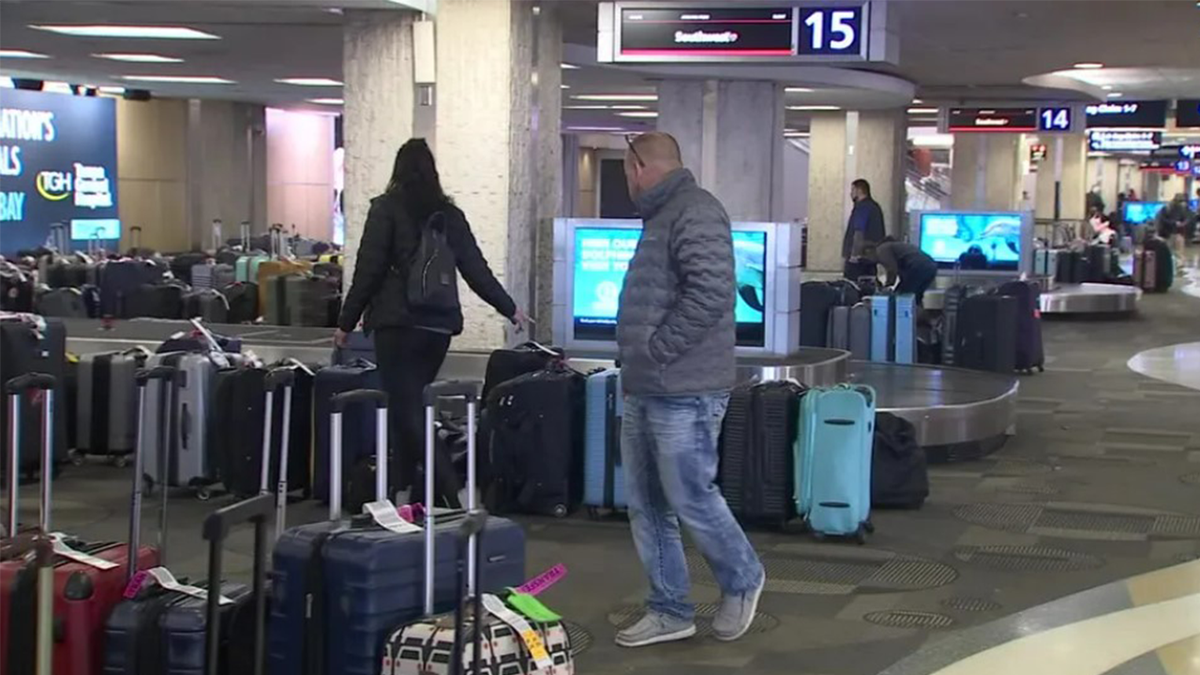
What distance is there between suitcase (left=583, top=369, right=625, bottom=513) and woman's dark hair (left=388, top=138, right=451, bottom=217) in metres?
1.38

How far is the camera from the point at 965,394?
10172 mm

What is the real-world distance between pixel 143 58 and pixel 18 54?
5.04ft

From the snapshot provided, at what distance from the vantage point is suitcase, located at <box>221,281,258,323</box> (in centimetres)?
1405

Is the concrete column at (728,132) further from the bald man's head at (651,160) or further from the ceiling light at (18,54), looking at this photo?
the bald man's head at (651,160)

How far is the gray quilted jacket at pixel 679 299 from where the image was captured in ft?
16.5

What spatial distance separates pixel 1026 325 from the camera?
14.3 meters

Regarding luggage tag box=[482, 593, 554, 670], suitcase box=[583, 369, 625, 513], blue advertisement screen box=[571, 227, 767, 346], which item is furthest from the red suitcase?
blue advertisement screen box=[571, 227, 767, 346]

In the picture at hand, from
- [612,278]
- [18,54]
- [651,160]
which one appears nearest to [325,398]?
[612,278]

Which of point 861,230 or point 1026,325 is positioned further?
point 861,230

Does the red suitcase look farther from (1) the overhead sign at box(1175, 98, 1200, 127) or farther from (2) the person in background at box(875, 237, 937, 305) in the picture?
(1) the overhead sign at box(1175, 98, 1200, 127)

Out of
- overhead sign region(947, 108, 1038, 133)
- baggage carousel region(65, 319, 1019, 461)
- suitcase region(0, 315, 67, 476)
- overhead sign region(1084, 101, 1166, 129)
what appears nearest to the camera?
suitcase region(0, 315, 67, 476)

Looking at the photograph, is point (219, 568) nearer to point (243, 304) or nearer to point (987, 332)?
point (243, 304)

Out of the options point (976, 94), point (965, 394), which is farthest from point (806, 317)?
point (976, 94)

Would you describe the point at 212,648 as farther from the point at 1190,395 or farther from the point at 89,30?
the point at 89,30
